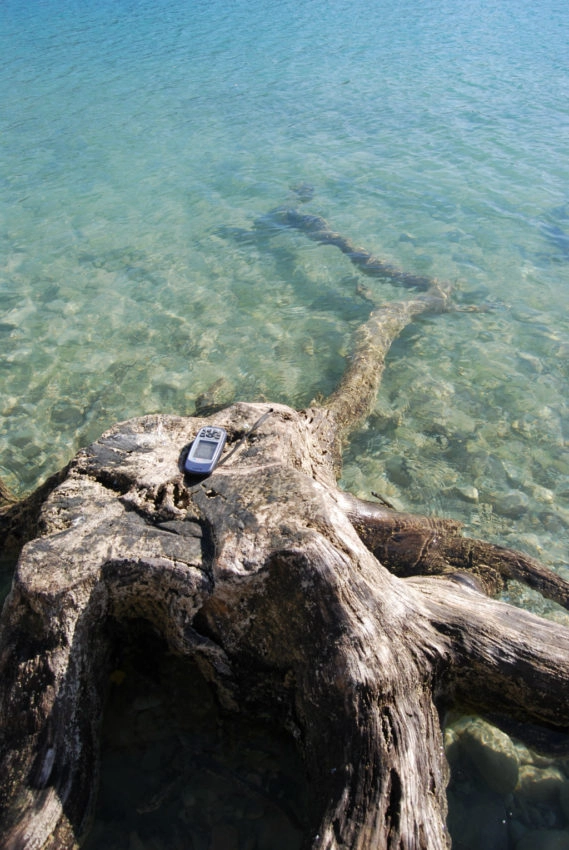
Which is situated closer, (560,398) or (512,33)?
(560,398)

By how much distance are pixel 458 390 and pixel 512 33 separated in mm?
23244

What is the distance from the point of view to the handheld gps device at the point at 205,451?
3.76 m

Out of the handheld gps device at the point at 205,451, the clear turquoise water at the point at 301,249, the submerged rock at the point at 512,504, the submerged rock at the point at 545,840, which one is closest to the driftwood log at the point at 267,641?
the handheld gps device at the point at 205,451

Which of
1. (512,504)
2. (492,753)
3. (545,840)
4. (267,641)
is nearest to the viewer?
(267,641)

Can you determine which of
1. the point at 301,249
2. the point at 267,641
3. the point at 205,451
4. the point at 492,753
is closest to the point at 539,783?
the point at 492,753

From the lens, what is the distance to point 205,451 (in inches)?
154

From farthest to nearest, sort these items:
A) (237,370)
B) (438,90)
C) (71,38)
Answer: (71,38) < (438,90) < (237,370)

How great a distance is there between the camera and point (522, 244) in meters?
10.6

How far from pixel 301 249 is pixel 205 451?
7.35 m

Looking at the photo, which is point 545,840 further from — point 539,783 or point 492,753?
point 492,753

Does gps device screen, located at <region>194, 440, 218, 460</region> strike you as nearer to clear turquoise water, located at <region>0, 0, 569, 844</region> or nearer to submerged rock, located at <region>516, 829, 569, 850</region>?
clear turquoise water, located at <region>0, 0, 569, 844</region>

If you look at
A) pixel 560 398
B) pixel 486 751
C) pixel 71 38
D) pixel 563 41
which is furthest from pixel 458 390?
pixel 71 38

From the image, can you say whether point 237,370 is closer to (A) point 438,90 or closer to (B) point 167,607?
(B) point 167,607

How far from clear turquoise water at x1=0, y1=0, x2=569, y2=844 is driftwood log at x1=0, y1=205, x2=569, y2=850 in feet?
6.64
